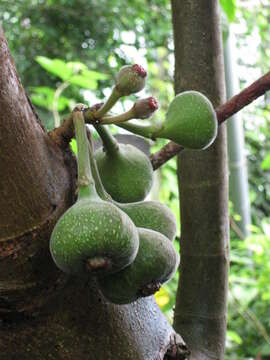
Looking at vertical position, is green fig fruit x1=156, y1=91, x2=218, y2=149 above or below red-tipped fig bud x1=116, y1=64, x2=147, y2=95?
below

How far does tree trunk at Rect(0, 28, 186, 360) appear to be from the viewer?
57 cm

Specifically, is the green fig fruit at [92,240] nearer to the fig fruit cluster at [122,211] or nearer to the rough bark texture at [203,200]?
the fig fruit cluster at [122,211]

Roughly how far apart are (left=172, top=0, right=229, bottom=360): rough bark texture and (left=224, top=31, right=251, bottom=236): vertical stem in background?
1140 mm

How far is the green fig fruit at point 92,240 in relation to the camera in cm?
54

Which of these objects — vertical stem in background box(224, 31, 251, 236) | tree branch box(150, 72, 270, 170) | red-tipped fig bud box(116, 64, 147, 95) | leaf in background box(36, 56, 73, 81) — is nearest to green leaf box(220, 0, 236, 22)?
tree branch box(150, 72, 270, 170)

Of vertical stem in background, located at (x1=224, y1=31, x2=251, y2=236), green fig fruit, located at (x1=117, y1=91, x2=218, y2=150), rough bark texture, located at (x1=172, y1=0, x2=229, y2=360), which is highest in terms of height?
green fig fruit, located at (x1=117, y1=91, x2=218, y2=150)

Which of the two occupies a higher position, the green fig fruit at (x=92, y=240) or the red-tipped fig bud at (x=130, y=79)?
the red-tipped fig bud at (x=130, y=79)

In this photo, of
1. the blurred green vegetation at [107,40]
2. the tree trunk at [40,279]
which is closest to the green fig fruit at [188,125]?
the tree trunk at [40,279]

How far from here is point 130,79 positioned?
63 cm

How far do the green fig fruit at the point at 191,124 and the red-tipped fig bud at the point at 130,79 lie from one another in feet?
0.19

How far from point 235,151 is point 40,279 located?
69.1 inches

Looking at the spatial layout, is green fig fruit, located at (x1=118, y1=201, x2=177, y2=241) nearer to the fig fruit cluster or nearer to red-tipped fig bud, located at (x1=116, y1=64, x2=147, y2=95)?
the fig fruit cluster

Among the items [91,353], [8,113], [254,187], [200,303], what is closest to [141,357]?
[91,353]

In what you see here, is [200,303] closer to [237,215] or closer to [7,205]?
[7,205]
